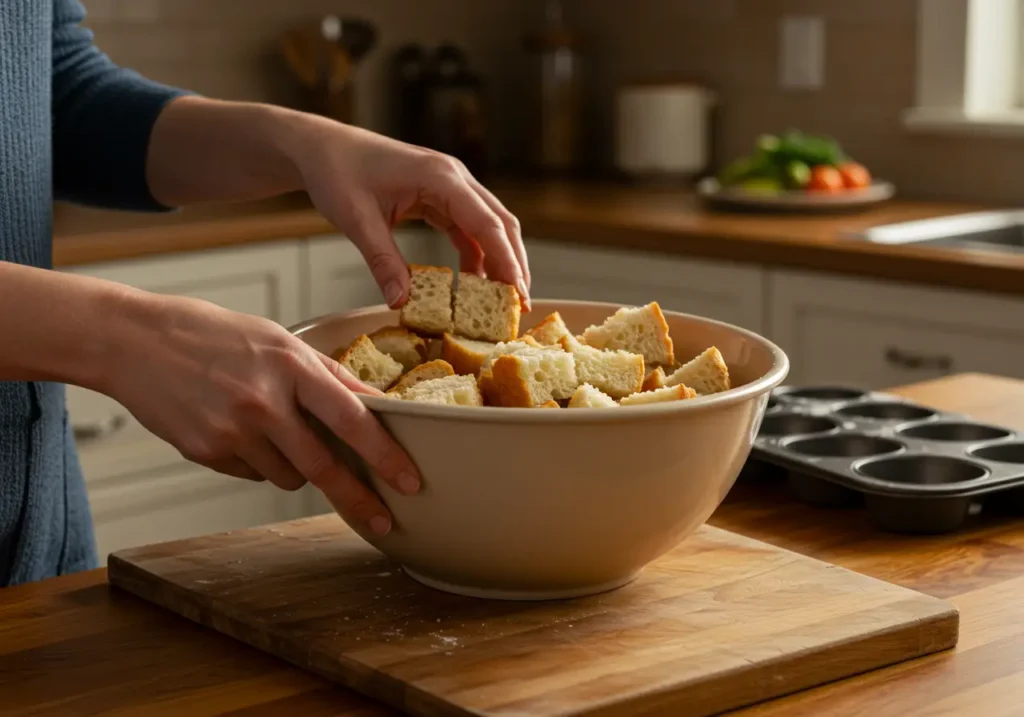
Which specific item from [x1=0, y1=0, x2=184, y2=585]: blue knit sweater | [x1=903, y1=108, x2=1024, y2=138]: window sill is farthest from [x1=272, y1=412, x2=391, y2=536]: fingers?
[x1=903, y1=108, x2=1024, y2=138]: window sill

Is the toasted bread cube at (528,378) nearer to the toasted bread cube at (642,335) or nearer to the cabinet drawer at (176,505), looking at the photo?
the toasted bread cube at (642,335)

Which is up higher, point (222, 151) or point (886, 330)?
point (222, 151)

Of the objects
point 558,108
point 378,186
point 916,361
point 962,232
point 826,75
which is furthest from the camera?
point 558,108

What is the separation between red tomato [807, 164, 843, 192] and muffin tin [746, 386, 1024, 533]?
5.28ft

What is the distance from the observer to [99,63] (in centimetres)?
151

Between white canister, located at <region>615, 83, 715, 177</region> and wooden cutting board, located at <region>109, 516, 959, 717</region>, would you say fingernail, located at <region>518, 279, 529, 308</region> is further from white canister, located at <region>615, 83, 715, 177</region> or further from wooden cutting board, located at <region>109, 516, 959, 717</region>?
white canister, located at <region>615, 83, 715, 177</region>

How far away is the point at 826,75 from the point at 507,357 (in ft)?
8.55

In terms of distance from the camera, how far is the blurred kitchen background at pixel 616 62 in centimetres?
321

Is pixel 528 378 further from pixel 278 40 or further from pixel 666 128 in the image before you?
pixel 278 40

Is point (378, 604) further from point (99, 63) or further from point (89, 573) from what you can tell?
point (99, 63)

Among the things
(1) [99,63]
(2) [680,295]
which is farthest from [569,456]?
(2) [680,295]

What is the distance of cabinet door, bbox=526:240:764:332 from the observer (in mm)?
2672

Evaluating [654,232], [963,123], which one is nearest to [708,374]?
[654,232]

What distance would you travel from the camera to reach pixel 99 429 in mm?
2670
